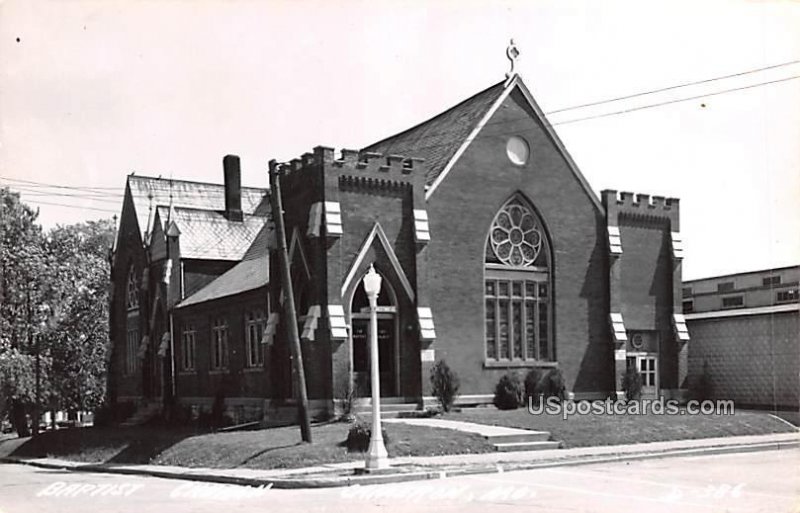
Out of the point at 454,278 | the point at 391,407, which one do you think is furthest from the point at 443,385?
the point at 454,278

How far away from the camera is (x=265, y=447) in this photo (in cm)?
2358

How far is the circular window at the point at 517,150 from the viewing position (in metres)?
34.6

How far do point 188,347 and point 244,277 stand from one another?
5.08m

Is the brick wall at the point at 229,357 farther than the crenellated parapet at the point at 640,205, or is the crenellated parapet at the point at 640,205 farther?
the crenellated parapet at the point at 640,205

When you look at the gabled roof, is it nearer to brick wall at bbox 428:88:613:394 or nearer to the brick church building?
the brick church building

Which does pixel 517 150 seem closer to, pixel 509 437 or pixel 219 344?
pixel 509 437

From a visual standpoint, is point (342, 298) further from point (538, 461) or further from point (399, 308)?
point (538, 461)

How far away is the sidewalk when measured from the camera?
18875 millimetres

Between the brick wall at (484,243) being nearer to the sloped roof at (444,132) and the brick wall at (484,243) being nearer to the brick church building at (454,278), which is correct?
the brick church building at (454,278)

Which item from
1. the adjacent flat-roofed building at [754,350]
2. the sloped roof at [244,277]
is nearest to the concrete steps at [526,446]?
the sloped roof at [244,277]

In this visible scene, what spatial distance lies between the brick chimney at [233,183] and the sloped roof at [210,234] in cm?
134

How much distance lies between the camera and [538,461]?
21.2 metres

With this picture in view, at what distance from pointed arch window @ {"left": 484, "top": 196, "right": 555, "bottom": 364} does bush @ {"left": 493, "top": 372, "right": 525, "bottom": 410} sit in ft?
2.95

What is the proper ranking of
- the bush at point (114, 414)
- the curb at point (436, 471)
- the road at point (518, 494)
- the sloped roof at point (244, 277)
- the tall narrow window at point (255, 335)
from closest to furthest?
1. the road at point (518, 494)
2. the curb at point (436, 471)
3. the tall narrow window at point (255, 335)
4. the sloped roof at point (244, 277)
5. the bush at point (114, 414)
